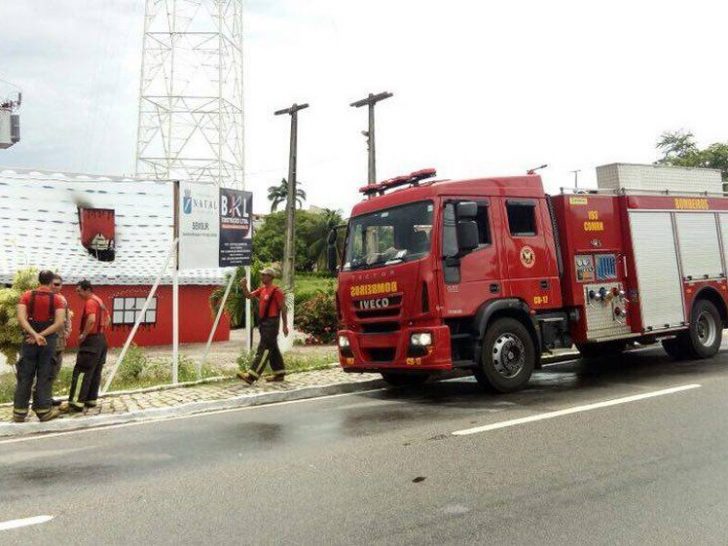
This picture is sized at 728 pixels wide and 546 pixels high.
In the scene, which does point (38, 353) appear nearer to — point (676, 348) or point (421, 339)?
point (421, 339)

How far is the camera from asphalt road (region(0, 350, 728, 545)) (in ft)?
12.8

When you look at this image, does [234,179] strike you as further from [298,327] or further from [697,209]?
[697,209]

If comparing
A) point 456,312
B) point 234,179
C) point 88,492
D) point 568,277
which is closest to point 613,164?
point 568,277

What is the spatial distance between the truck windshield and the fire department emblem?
1.53 m

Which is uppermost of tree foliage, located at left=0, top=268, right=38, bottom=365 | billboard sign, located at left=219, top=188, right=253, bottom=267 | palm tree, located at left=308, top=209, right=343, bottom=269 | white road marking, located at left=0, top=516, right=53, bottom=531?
palm tree, located at left=308, top=209, right=343, bottom=269

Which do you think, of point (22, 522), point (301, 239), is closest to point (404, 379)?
point (22, 522)

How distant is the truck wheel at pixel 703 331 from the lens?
11.0 m

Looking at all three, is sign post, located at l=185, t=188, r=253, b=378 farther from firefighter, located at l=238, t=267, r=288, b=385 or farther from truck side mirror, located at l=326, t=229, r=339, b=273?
truck side mirror, located at l=326, t=229, r=339, b=273

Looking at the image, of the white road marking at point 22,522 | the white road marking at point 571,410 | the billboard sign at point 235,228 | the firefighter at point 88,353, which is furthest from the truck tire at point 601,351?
the white road marking at point 22,522

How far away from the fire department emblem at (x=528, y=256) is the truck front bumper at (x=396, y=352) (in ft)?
5.55

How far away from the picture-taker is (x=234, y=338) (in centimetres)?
2212

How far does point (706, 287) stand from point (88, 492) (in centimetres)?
1030

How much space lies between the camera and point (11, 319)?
9547 mm

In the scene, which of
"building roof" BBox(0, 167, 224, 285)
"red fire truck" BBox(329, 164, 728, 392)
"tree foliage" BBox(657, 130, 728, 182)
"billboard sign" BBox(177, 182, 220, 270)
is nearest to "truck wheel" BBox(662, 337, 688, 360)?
"red fire truck" BBox(329, 164, 728, 392)
